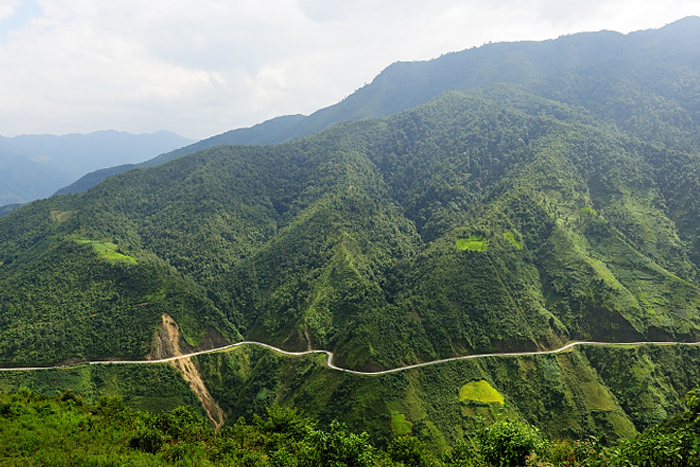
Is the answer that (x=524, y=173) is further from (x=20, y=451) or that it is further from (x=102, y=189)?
(x=102, y=189)

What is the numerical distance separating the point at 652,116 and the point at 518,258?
493ft

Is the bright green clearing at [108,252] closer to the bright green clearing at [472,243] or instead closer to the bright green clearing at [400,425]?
the bright green clearing at [400,425]

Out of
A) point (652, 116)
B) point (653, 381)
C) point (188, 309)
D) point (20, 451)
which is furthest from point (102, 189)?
point (652, 116)

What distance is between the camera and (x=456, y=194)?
17288 cm

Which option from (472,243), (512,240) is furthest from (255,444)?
(512,240)

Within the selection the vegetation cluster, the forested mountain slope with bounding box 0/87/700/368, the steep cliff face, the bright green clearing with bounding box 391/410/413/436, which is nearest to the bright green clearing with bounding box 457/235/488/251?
the forested mountain slope with bounding box 0/87/700/368

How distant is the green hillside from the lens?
86.5 meters

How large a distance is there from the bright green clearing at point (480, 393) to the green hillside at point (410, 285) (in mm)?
1272

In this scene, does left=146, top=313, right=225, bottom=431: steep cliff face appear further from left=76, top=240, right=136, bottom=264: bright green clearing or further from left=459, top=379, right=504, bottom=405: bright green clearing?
left=459, top=379, right=504, bottom=405: bright green clearing

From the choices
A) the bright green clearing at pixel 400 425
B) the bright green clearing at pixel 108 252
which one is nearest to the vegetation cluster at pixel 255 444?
the bright green clearing at pixel 400 425

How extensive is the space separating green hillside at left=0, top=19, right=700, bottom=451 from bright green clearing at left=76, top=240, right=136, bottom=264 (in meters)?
1.11

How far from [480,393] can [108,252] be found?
124110mm

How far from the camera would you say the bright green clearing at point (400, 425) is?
75688 mm

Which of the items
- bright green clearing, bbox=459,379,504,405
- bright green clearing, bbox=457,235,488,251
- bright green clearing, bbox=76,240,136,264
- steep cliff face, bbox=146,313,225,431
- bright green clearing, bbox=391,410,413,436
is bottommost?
bright green clearing, bbox=459,379,504,405
